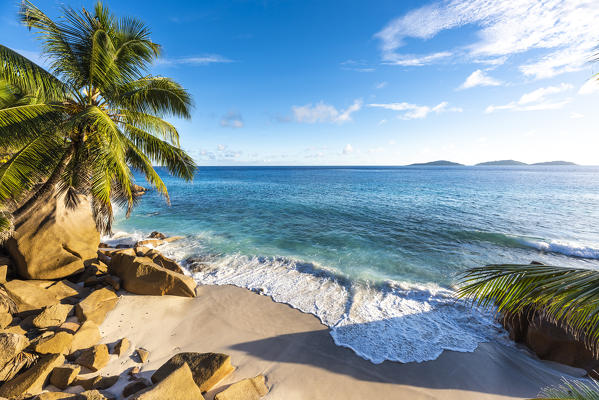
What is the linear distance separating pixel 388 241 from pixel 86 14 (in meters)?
16.3

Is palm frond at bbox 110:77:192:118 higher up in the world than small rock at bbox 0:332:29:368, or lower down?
higher up

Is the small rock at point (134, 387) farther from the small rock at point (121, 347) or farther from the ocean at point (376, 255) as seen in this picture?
the ocean at point (376, 255)

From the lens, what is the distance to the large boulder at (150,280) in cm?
742

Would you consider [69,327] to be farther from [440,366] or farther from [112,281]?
[440,366]

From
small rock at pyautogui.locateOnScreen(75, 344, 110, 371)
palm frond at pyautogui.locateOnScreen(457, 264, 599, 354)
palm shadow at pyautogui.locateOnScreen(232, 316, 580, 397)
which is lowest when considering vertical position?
palm shadow at pyautogui.locateOnScreen(232, 316, 580, 397)

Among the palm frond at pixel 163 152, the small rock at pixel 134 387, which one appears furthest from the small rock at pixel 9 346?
the palm frond at pixel 163 152

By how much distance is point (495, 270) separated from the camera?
124 inches

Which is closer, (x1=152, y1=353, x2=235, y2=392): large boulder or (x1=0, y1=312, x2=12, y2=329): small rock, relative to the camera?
(x1=152, y1=353, x2=235, y2=392): large boulder

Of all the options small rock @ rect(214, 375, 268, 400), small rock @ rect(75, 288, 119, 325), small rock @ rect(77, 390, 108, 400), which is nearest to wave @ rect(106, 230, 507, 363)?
small rock @ rect(214, 375, 268, 400)

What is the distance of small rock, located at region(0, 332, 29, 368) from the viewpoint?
423 centimetres

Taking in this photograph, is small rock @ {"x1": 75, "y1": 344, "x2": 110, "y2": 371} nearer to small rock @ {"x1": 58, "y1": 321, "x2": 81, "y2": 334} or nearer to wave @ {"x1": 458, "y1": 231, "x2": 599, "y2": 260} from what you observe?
small rock @ {"x1": 58, "y1": 321, "x2": 81, "y2": 334}

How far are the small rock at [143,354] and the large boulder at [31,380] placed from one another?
133cm

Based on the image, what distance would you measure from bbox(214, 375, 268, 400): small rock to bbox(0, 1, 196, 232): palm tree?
602cm

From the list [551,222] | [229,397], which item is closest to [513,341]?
[229,397]
